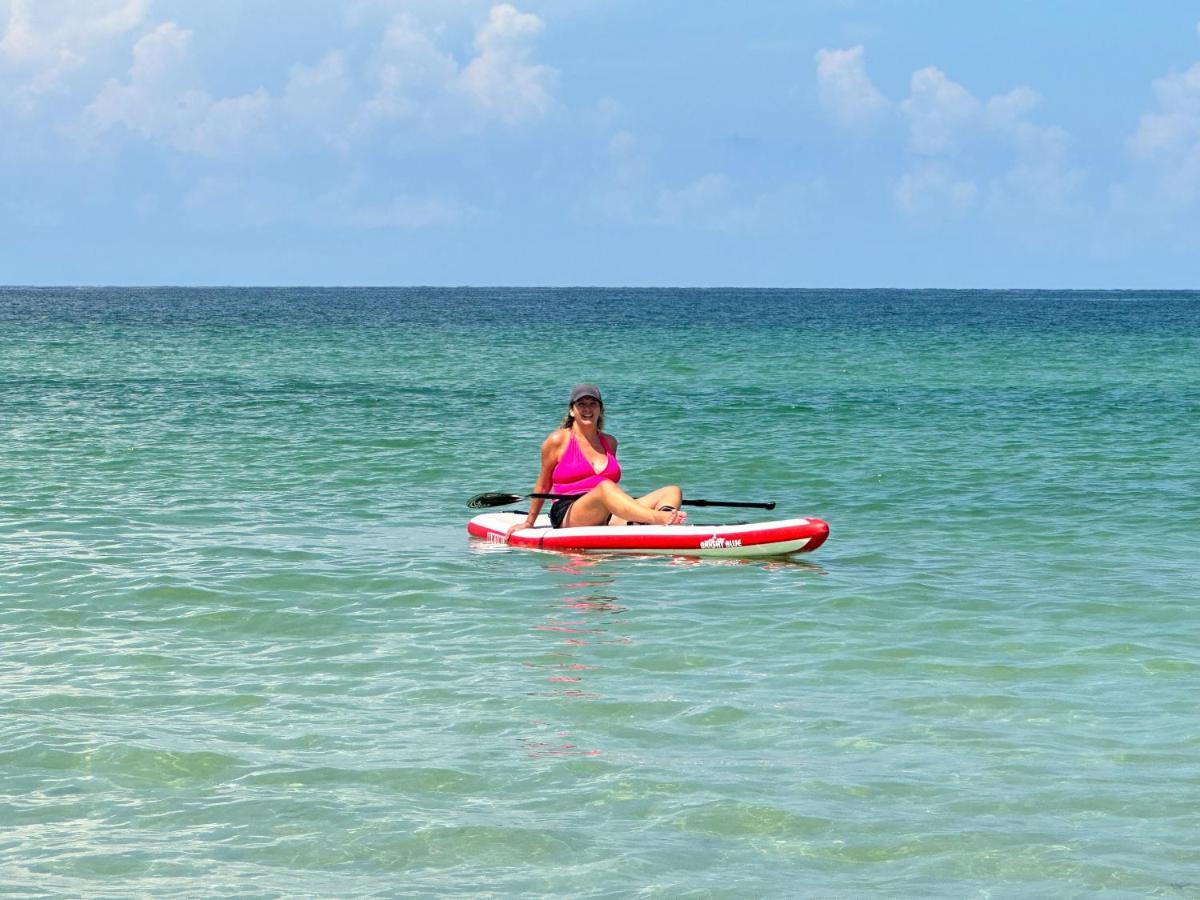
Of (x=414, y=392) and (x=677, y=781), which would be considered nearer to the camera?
(x=677, y=781)

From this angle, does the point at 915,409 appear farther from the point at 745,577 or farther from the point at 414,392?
the point at 745,577

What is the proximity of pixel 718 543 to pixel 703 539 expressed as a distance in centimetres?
13

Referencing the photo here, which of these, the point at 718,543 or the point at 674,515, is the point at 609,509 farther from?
the point at 718,543

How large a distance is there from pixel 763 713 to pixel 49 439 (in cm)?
1777

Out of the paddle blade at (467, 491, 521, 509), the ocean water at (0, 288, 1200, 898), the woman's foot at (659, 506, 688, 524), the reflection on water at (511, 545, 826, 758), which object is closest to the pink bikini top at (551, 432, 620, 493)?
the woman's foot at (659, 506, 688, 524)

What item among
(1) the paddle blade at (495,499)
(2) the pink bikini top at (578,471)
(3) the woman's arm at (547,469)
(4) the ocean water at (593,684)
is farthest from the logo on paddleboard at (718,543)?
(1) the paddle blade at (495,499)

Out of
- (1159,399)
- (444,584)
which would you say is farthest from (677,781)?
(1159,399)

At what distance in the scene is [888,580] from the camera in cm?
1170

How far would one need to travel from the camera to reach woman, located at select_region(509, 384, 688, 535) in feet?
42.8

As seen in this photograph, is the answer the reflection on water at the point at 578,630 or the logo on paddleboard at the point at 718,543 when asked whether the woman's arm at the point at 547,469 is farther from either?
the logo on paddleboard at the point at 718,543

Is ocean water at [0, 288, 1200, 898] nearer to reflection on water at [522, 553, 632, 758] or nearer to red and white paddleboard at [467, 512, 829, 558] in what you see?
reflection on water at [522, 553, 632, 758]

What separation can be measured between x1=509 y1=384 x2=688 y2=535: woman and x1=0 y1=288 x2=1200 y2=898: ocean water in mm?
575

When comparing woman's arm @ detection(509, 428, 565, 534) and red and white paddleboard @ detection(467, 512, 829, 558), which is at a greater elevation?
woman's arm @ detection(509, 428, 565, 534)

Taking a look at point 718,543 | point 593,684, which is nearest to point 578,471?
point 718,543
